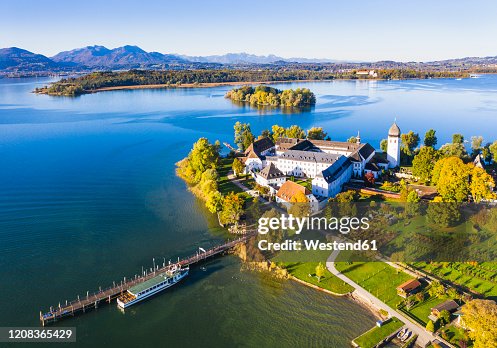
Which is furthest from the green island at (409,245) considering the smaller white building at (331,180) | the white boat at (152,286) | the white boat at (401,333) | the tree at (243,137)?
the tree at (243,137)

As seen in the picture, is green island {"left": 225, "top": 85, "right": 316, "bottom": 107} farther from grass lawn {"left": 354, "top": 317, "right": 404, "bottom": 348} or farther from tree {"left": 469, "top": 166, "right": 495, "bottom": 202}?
grass lawn {"left": 354, "top": 317, "right": 404, "bottom": 348}

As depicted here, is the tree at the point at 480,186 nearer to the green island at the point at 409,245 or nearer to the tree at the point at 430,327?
the green island at the point at 409,245

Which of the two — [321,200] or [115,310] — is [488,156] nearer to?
[321,200]

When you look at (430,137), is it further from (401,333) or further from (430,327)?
(401,333)

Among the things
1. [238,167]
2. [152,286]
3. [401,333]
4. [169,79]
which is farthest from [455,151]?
[169,79]

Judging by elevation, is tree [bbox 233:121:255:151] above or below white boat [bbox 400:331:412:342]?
above

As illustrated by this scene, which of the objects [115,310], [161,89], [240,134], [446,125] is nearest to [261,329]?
[115,310]

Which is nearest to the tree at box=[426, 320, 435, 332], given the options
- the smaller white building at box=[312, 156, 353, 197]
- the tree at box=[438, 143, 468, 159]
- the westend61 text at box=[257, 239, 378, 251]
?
the westend61 text at box=[257, 239, 378, 251]
